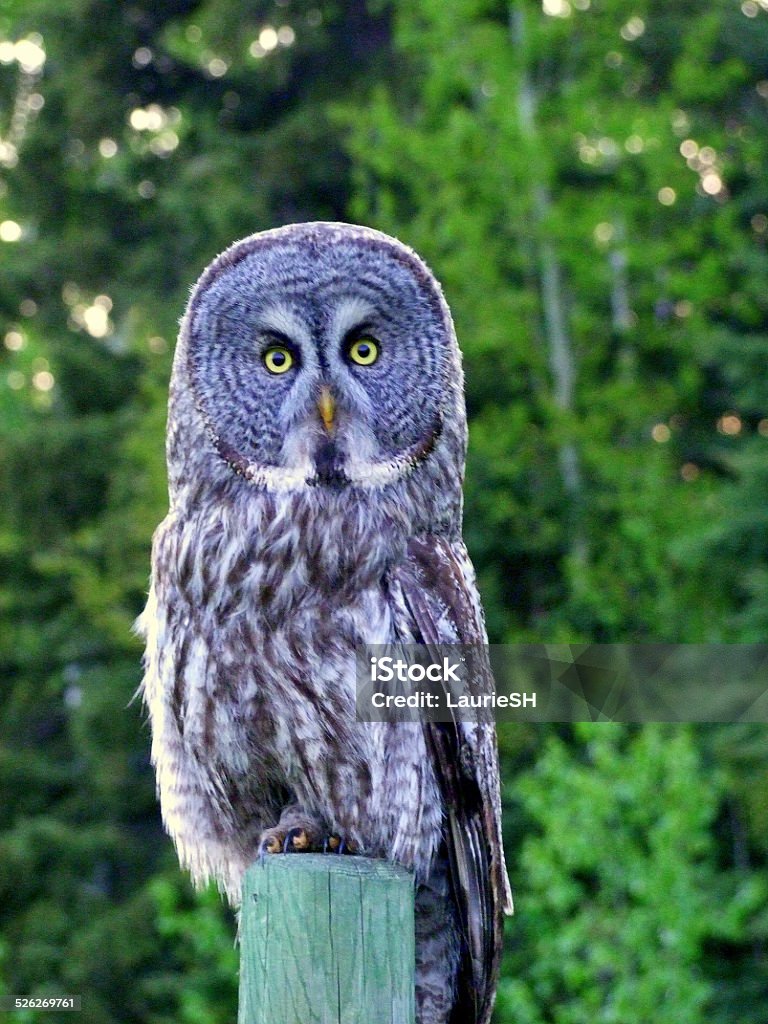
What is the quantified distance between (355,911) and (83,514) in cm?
945

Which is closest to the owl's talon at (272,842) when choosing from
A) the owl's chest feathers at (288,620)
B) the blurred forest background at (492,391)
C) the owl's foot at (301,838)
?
the owl's foot at (301,838)

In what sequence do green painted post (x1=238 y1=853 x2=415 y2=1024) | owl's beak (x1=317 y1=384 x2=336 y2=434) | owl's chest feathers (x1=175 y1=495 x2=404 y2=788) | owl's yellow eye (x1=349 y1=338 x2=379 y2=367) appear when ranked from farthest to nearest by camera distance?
owl's yellow eye (x1=349 y1=338 x2=379 y2=367) → owl's beak (x1=317 y1=384 x2=336 y2=434) → owl's chest feathers (x1=175 y1=495 x2=404 y2=788) → green painted post (x1=238 y1=853 x2=415 y2=1024)

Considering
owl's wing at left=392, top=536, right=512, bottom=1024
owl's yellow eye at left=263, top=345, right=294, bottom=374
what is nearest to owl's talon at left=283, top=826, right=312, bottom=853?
owl's wing at left=392, top=536, right=512, bottom=1024

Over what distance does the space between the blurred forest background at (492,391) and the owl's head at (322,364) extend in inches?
189

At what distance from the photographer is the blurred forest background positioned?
8547mm

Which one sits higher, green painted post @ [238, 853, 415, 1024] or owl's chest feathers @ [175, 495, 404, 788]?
owl's chest feathers @ [175, 495, 404, 788]

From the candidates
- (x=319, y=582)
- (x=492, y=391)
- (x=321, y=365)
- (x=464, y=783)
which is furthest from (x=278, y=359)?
(x=492, y=391)

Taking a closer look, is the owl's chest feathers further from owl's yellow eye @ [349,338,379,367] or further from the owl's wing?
owl's yellow eye @ [349,338,379,367]

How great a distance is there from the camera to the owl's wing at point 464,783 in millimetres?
2988

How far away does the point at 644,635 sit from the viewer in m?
9.75

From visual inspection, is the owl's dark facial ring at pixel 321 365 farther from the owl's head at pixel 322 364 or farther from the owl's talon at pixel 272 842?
the owl's talon at pixel 272 842

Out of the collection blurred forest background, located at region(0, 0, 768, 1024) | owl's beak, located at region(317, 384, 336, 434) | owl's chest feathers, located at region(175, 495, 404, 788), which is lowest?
owl's chest feathers, located at region(175, 495, 404, 788)

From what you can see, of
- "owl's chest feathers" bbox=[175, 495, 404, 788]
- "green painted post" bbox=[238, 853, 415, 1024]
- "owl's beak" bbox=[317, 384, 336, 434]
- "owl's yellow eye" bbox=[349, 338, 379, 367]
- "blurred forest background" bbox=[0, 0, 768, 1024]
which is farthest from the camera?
"blurred forest background" bbox=[0, 0, 768, 1024]

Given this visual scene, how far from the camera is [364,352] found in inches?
127
